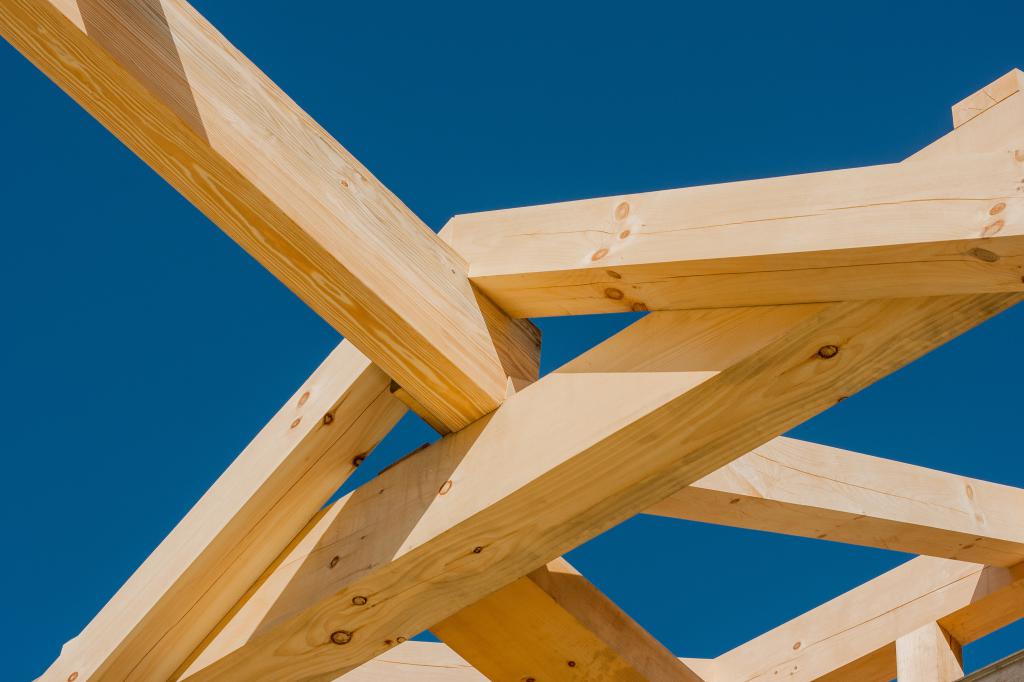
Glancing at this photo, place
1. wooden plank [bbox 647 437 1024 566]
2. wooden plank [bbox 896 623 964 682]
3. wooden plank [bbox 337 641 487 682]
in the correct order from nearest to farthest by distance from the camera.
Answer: wooden plank [bbox 647 437 1024 566] < wooden plank [bbox 896 623 964 682] < wooden plank [bbox 337 641 487 682]

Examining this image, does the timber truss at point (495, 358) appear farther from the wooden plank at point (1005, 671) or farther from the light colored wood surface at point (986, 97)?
the wooden plank at point (1005, 671)

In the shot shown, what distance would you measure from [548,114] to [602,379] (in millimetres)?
6872

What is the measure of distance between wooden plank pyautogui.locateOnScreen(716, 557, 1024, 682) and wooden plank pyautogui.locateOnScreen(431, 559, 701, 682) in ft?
2.84

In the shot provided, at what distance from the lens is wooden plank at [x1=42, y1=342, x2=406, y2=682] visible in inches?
80.9

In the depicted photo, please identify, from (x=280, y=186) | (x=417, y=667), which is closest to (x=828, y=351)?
(x=280, y=186)

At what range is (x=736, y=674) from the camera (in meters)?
3.32

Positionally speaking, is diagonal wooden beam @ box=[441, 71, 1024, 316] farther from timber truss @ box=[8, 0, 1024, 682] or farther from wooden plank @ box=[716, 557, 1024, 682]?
wooden plank @ box=[716, 557, 1024, 682]

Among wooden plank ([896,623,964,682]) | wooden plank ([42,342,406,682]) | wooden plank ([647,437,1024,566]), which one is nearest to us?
wooden plank ([42,342,406,682])

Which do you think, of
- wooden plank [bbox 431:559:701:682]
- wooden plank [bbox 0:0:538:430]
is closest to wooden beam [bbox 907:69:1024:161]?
wooden plank [bbox 0:0:538:430]

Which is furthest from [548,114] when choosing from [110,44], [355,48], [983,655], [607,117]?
[110,44]

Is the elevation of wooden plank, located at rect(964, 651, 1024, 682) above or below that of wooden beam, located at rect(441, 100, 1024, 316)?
below

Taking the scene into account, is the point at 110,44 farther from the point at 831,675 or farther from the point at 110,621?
the point at 831,675

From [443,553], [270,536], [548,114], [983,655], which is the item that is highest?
[548,114]

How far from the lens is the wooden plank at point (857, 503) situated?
243 cm
